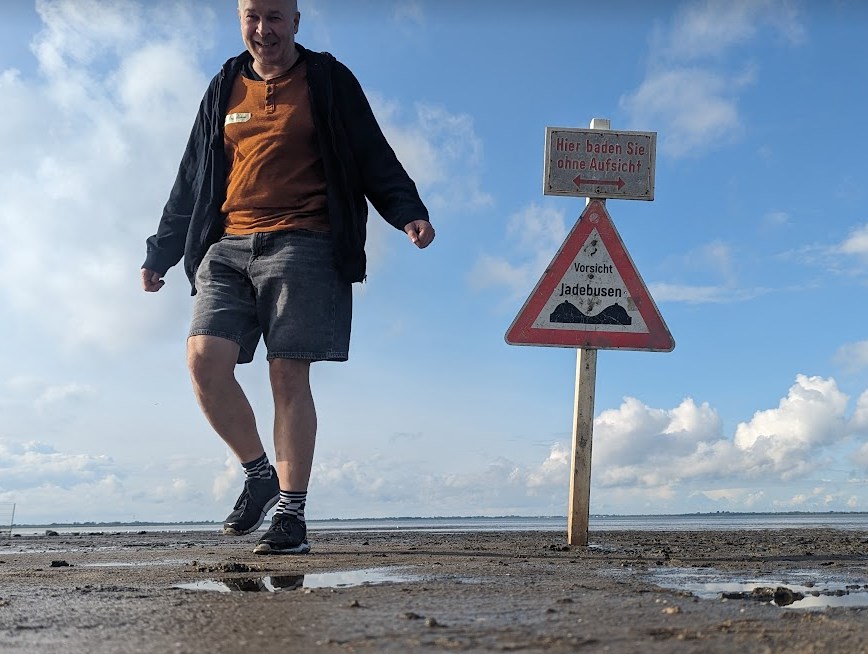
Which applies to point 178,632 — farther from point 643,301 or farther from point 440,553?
point 643,301

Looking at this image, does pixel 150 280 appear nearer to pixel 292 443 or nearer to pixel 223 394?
pixel 223 394

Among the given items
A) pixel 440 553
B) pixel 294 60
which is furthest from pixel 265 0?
pixel 440 553

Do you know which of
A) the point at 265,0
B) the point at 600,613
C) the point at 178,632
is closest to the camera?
the point at 178,632

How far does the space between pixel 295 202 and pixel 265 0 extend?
2.87 feet

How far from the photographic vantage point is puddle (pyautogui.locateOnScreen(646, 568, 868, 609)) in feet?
7.80

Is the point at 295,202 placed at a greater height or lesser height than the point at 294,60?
lesser

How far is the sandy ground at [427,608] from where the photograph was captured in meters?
1.68

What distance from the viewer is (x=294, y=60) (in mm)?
4332

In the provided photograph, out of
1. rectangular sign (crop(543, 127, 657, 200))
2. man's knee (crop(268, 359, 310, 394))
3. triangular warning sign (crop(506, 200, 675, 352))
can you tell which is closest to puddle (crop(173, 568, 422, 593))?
man's knee (crop(268, 359, 310, 394))

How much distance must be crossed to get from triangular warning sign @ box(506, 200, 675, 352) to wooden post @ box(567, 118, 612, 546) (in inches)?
6.6

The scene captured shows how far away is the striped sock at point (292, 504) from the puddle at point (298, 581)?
868mm

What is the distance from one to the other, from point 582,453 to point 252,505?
162cm

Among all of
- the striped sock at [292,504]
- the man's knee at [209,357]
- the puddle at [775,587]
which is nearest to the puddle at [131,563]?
the striped sock at [292,504]

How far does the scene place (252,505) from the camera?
13.8 feet
